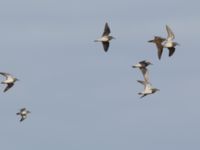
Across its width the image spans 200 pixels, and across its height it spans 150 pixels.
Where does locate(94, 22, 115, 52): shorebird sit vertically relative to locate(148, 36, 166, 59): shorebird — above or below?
above

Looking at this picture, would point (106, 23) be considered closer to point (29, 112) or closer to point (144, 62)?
point (144, 62)

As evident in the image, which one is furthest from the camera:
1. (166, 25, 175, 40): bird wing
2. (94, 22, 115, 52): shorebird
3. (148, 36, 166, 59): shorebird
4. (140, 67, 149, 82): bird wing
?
(140, 67, 149, 82): bird wing

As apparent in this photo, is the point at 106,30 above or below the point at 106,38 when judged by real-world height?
above

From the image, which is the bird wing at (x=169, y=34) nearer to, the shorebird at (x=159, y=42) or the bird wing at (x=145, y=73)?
the shorebird at (x=159, y=42)

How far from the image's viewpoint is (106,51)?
152750 mm

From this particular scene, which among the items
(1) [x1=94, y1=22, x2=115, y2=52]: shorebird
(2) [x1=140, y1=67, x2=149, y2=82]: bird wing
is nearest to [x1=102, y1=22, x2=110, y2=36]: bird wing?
(1) [x1=94, y1=22, x2=115, y2=52]: shorebird

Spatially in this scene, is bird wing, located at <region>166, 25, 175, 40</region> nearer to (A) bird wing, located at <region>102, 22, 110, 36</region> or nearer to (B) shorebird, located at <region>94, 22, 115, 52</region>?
(B) shorebird, located at <region>94, 22, 115, 52</region>

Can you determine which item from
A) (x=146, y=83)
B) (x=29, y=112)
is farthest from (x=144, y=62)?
(x=29, y=112)

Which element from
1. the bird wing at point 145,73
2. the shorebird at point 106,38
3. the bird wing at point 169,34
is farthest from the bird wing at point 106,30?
the bird wing at point 169,34

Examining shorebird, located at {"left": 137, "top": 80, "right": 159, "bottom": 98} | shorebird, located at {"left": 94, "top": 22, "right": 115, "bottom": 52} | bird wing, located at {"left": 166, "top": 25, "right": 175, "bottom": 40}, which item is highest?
shorebird, located at {"left": 94, "top": 22, "right": 115, "bottom": 52}

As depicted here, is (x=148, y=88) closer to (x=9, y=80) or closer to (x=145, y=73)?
(x=145, y=73)

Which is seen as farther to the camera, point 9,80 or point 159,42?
point 9,80

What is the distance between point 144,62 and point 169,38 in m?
4.00

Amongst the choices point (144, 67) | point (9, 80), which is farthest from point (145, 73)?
Result: point (9, 80)
